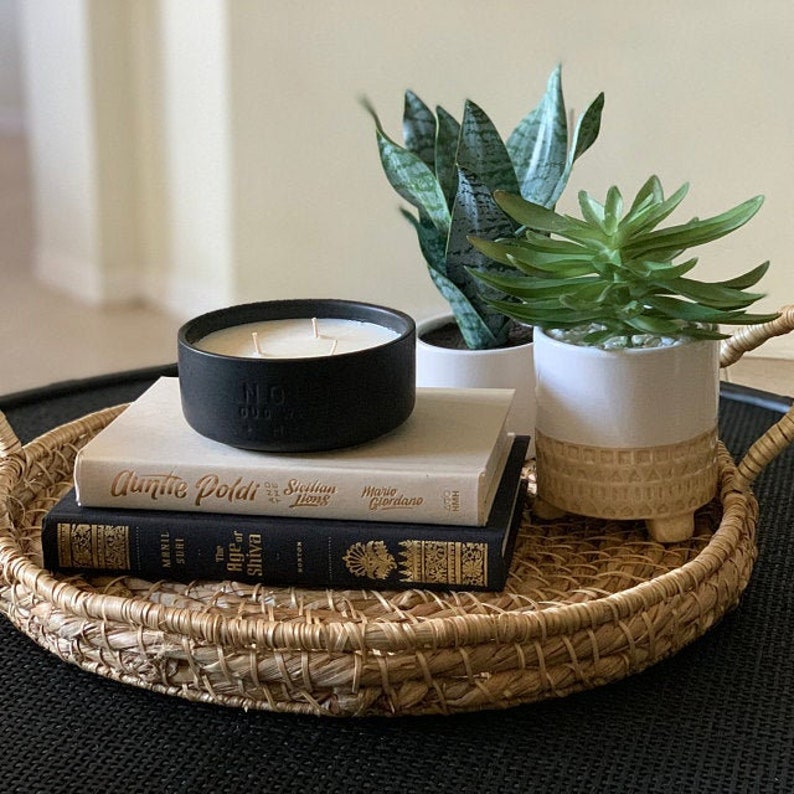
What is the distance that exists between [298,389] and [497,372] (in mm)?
218

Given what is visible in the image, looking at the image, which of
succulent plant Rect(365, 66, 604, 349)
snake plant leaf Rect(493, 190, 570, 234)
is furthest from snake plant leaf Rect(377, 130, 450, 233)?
snake plant leaf Rect(493, 190, 570, 234)

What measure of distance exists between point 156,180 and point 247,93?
40 centimetres

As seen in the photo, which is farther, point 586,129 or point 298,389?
point 586,129

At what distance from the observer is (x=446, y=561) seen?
1.94ft

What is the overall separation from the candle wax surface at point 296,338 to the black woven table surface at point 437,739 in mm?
190

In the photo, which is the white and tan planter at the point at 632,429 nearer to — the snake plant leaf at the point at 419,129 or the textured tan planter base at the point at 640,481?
the textured tan planter base at the point at 640,481

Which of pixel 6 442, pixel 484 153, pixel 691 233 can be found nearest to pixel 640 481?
pixel 691 233

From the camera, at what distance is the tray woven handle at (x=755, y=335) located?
681 millimetres

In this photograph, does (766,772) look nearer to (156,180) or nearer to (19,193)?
(156,180)

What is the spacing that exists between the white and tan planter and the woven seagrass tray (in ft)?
0.09

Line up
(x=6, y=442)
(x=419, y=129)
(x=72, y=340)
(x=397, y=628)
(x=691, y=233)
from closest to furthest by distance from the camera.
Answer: (x=397, y=628), (x=691, y=233), (x=6, y=442), (x=419, y=129), (x=72, y=340)

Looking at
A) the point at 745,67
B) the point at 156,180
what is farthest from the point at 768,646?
the point at 156,180

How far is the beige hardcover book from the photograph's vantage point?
1.94 feet

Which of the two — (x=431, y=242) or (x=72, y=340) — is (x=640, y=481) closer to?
(x=431, y=242)
